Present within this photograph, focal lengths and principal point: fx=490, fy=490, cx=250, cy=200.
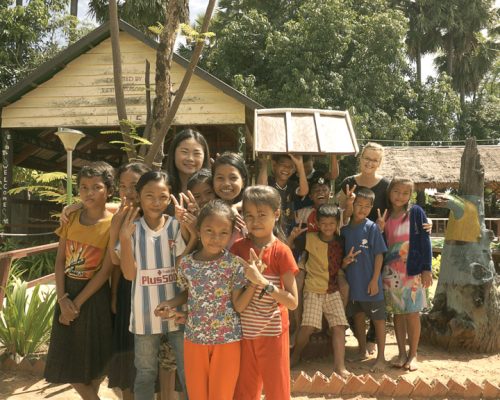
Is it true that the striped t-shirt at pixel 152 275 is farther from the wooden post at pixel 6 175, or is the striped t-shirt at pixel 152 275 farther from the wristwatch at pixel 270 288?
the wooden post at pixel 6 175

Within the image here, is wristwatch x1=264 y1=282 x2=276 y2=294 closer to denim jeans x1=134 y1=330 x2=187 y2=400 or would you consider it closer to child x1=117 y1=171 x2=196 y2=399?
child x1=117 y1=171 x2=196 y2=399

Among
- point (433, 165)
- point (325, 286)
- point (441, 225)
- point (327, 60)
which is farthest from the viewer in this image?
point (441, 225)

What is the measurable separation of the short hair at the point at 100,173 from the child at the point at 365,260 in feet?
6.10

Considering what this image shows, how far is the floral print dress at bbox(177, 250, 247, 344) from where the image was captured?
2314 mm

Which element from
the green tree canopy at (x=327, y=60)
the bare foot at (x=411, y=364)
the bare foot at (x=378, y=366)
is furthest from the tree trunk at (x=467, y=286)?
the green tree canopy at (x=327, y=60)

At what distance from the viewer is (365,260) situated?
3834 mm

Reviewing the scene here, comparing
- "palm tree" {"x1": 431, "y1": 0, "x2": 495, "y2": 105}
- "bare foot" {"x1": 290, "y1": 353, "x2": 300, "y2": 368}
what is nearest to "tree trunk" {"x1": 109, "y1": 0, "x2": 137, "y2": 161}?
"bare foot" {"x1": 290, "y1": 353, "x2": 300, "y2": 368}

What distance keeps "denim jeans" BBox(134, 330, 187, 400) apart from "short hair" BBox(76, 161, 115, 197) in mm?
901

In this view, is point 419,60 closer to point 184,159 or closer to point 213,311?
point 184,159

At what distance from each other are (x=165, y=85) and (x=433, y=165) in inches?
571

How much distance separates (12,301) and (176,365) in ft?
7.12

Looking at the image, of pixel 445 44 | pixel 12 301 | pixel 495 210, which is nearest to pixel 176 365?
pixel 12 301

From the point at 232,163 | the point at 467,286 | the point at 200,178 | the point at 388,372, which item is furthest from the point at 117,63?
the point at 467,286

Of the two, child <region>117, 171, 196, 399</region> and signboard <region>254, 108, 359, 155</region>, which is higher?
signboard <region>254, 108, 359, 155</region>
